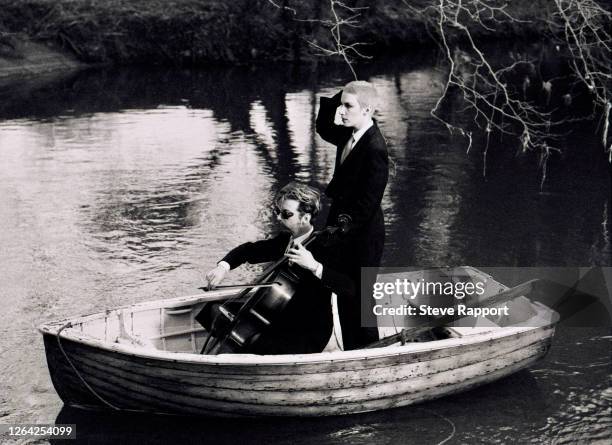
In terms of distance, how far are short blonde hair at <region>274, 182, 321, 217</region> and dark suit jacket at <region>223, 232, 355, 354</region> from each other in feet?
0.82

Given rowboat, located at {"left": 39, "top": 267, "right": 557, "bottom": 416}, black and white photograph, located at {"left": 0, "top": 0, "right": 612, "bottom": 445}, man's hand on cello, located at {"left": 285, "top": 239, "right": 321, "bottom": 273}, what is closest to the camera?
man's hand on cello, located at {"left": 285, "top": 239, "right": 321, "bottom": 273}

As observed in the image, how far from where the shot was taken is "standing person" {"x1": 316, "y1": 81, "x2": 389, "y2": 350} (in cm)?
626

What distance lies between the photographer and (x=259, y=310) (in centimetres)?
646

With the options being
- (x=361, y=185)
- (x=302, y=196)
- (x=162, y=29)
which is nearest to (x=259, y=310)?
(x=302, y=196)

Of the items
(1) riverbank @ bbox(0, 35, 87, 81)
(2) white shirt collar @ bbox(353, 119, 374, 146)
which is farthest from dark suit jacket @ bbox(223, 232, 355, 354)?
(1) riverbank @ bbox(0, 35, 87, 81)

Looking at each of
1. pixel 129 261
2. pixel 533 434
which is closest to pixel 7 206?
pixel 129 261

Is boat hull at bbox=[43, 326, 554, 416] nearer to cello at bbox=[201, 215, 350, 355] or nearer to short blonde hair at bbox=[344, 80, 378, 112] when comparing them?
cello at bbox=[201, 215, 350, 355]

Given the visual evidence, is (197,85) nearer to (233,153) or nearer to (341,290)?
(233,153)

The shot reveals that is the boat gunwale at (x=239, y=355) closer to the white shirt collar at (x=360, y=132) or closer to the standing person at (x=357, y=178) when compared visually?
the standing person at (x=357, y=178)

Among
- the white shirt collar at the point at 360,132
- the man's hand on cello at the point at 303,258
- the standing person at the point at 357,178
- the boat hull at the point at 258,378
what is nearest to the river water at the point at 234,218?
the boat hull at the point at 258,378

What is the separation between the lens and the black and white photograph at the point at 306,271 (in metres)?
6.47

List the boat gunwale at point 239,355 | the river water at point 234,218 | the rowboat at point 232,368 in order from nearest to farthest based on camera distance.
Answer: the boat gunwale at point 239,355 < the rowboat at point 232,368 < the river water at point 234,218

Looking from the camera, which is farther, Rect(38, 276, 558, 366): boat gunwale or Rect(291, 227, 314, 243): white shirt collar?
Rect(291, 227, 314, 243): white shirt collar

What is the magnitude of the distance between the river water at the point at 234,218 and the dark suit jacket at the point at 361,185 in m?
1.41
